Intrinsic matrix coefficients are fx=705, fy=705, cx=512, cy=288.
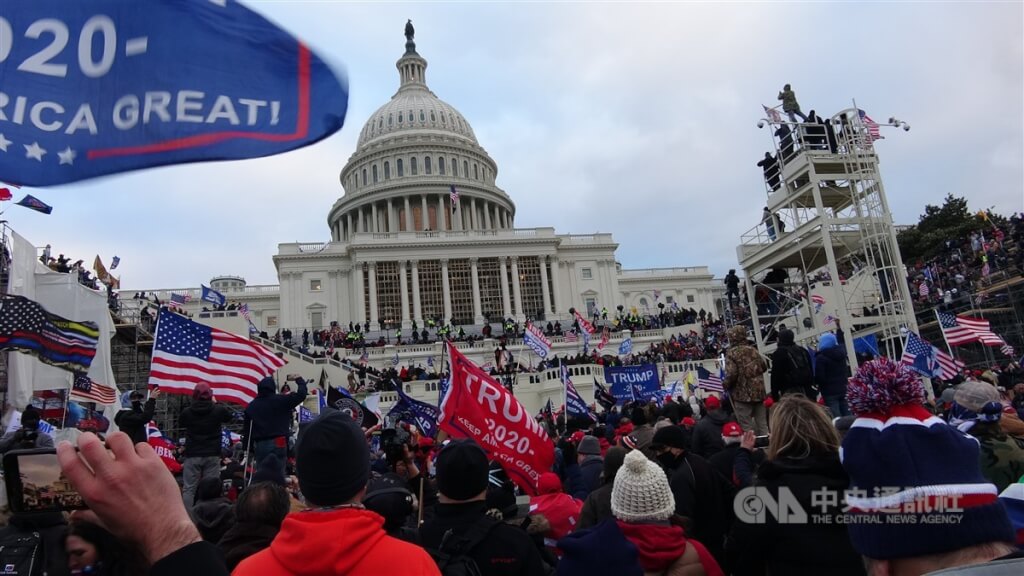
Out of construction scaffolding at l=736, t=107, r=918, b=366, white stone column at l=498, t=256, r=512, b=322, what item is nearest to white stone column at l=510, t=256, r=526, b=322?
white stone column at l=498, t=256, r=512, b=322

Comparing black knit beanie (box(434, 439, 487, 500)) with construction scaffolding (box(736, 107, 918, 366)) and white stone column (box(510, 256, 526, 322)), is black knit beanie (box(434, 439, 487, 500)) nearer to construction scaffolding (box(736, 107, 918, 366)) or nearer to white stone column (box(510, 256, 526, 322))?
construction scaffolding (box(736, 107, 918, 366))

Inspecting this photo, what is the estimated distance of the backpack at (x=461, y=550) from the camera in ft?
10.8

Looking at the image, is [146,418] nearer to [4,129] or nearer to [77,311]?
[4,129]

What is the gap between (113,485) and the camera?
177cm

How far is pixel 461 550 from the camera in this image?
143 inches

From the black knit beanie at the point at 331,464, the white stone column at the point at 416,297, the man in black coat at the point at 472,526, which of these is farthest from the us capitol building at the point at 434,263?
the black knit beanie at the point at 331,464

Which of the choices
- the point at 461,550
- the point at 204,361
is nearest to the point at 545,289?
the point at 204,361

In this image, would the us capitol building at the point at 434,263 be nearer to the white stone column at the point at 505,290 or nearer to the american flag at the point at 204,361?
the white stone column at the point at 505,290

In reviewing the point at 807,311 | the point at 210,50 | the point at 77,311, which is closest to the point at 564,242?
the point at 807,311

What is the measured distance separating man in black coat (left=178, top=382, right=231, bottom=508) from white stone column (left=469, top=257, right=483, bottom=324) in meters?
52.5

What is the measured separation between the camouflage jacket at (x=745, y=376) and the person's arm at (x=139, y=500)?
6.61 m

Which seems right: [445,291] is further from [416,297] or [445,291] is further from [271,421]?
[271,421]

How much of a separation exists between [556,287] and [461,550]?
61.8m

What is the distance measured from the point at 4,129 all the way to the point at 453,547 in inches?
109
